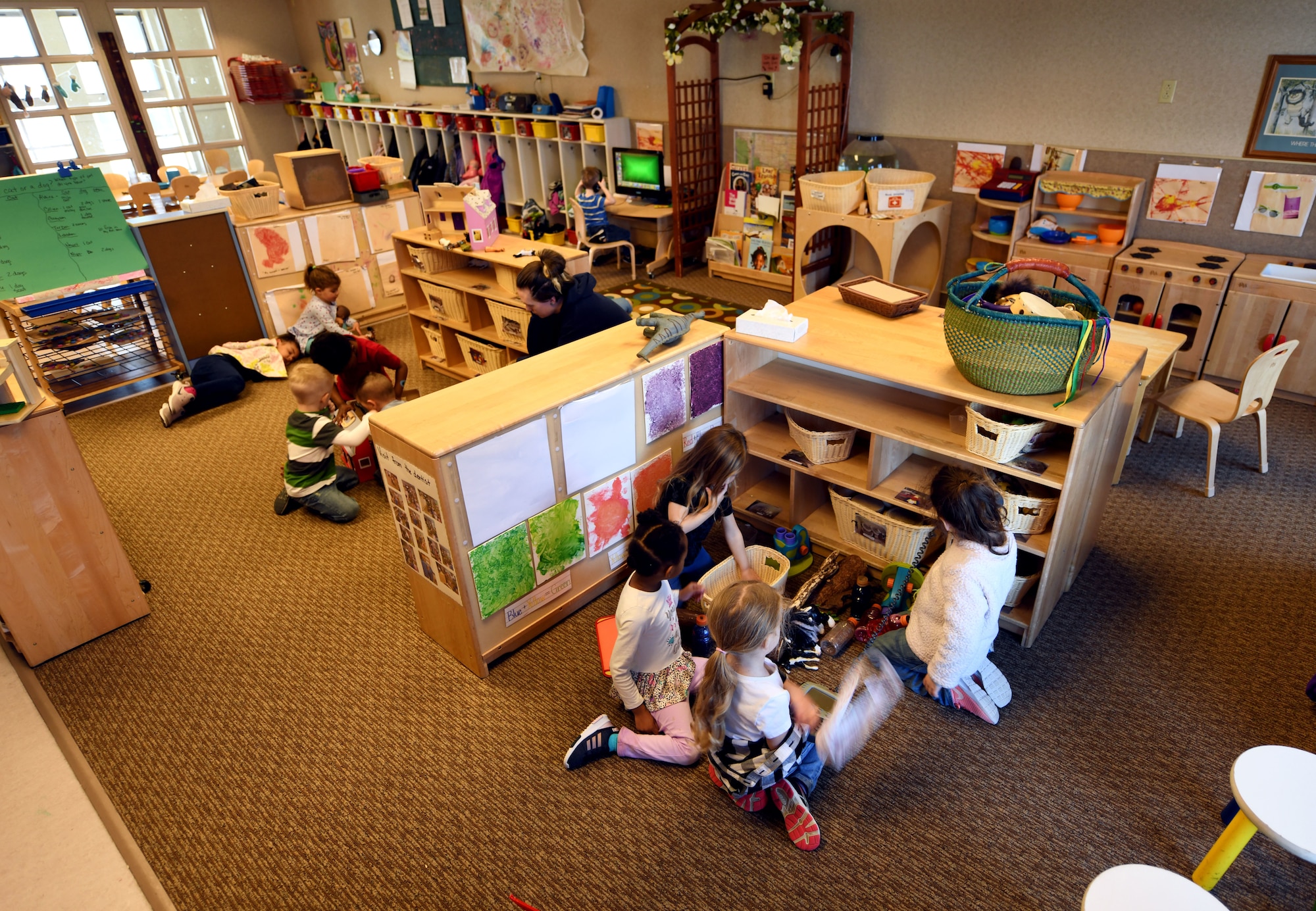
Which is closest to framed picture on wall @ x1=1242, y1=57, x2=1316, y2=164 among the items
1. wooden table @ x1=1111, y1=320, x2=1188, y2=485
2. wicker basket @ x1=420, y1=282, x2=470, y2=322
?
wooden table @ x1=1111, y1=320, x2=1188, y2=485

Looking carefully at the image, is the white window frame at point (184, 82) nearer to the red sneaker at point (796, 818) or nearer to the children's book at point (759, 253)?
the children's book at point (759, 253)

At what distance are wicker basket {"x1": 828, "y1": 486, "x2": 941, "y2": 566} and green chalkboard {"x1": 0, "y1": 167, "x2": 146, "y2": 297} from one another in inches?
193

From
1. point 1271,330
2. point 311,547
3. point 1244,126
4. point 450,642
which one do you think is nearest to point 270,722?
point 450,642

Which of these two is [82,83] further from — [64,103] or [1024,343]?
[1024,343]

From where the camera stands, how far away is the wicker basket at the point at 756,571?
3033 mm

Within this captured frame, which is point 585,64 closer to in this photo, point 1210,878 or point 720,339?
point 720,339

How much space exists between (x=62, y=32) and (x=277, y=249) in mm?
6847

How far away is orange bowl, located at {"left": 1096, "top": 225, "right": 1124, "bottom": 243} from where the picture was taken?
505 cm

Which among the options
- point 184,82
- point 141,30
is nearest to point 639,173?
point 184,82

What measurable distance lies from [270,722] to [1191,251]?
5.70 metres

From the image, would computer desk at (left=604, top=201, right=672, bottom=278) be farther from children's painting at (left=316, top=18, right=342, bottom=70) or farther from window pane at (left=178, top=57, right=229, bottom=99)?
window pane at (left=178, top=57, right=229, bottom=99)

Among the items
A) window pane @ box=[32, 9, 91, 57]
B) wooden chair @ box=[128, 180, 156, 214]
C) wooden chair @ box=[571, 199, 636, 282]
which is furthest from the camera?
window pane @ box=[32, 9, 91, 57]

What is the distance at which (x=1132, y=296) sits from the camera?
16.0 ft

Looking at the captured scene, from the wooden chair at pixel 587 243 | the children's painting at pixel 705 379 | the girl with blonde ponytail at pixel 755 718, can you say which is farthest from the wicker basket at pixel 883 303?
the wooden chair at pixel 587 243
